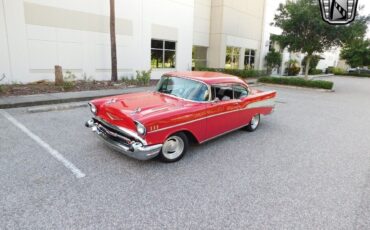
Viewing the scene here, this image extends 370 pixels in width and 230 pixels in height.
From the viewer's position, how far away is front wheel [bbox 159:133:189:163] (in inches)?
165

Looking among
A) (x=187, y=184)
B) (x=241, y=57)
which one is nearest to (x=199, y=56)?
(x=241, y=57)

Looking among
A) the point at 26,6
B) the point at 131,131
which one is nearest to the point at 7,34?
the point at 26,6

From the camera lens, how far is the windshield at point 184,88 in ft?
15.6

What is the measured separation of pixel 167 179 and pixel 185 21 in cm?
1542

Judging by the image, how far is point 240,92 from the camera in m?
5.75

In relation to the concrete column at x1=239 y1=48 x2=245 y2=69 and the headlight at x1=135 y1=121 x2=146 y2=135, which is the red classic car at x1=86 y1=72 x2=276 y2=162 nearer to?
the headlight at x1=135 y1=121 x2=146 y2=135

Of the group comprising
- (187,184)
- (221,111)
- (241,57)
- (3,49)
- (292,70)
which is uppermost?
(241,57)

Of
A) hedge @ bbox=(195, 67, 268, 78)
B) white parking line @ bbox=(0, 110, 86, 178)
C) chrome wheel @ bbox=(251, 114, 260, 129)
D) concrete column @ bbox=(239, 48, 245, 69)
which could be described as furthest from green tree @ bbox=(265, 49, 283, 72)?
white parking line @ bbox=(0, 110, 86, 178)

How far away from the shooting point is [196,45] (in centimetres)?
2047

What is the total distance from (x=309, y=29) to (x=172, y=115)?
1614cm

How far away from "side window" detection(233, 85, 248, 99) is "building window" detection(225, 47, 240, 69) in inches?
660

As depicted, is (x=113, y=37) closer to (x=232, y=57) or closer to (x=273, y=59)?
(x=232, y=57)


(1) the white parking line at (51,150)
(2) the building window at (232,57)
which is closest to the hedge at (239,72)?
(2) the building window at (232,57)

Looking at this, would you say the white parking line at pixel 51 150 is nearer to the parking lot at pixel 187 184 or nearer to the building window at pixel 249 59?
the parking lot at pixel 187 184
